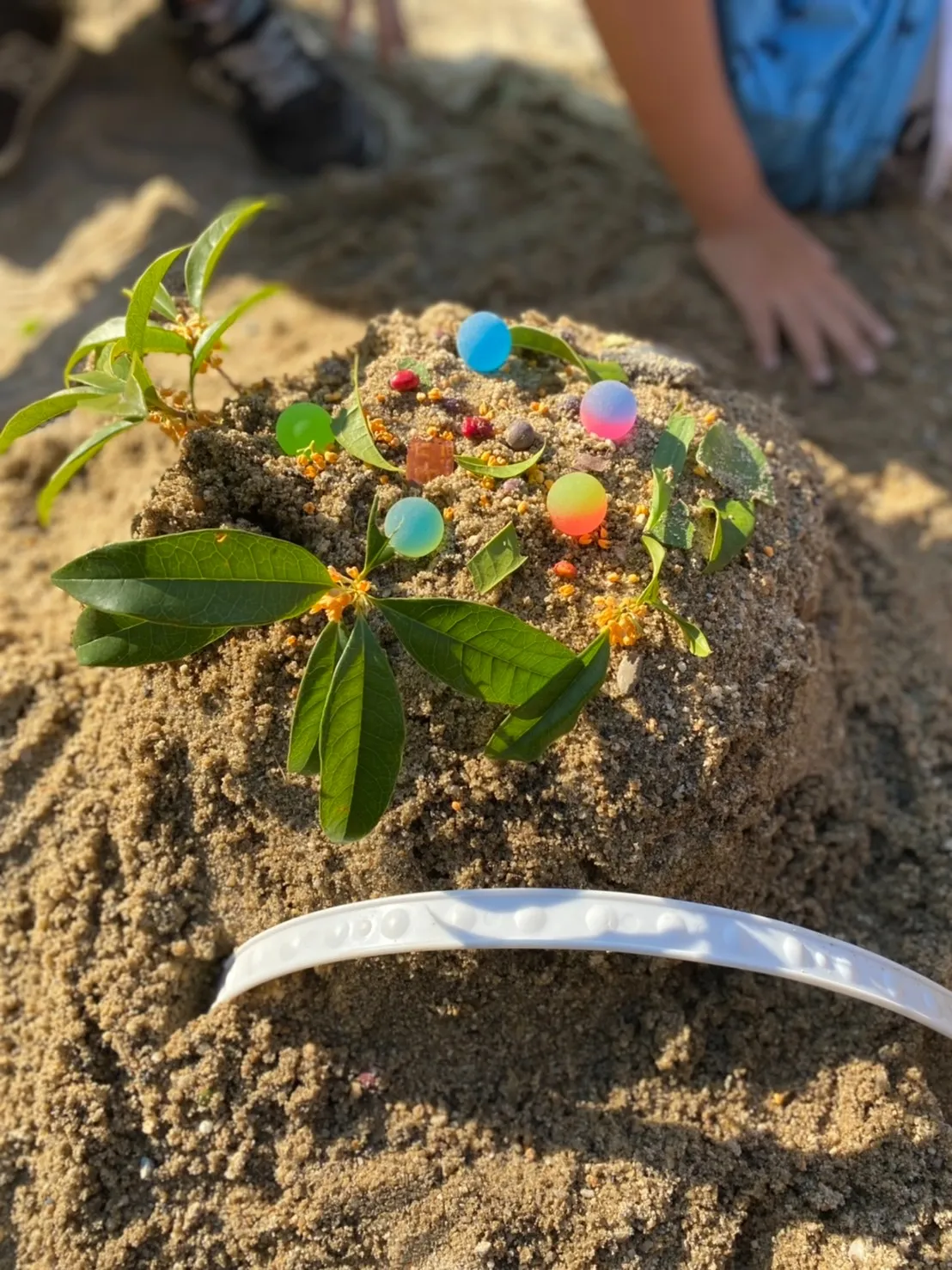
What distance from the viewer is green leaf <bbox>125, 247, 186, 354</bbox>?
94 cm

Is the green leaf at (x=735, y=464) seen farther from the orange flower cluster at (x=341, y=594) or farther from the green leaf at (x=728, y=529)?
the orange flower cluster at (x=341, y=594)

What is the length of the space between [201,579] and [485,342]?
0.43 m

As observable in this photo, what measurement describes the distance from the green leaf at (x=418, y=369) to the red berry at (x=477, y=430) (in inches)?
3.1

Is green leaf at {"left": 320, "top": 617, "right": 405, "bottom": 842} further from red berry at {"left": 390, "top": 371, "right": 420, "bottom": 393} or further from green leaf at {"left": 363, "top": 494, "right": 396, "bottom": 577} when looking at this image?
red berry at {"left": 390, "top": 371, "right": 420, "bottom": 393}

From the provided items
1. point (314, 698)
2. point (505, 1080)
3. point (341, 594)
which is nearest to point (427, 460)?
point (341, 594)

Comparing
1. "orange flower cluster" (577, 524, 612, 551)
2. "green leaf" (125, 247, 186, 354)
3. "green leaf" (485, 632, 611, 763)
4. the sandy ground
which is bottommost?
the sandy ground

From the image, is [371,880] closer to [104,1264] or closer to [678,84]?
[104,1264]

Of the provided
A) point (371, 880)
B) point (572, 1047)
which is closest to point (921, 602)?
point (572, 1047)

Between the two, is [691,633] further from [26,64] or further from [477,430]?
[26,64]

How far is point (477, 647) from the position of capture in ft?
2.80

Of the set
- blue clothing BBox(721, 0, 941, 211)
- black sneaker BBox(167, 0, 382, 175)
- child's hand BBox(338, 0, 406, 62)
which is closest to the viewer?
blue clothing BBox(721, 0, 941, 211)

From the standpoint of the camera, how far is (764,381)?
1858 mm

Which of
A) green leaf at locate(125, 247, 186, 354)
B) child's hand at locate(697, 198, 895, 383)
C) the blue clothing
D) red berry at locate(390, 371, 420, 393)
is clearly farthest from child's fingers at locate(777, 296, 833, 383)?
green leaf at locate(125, 247, 186, 354)

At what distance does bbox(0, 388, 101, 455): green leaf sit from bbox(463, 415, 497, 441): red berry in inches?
14.4
